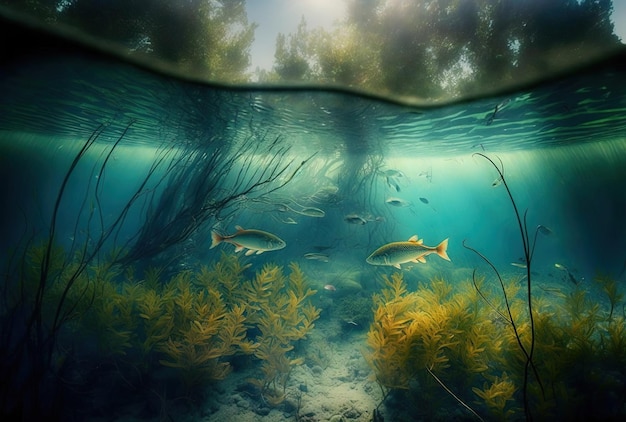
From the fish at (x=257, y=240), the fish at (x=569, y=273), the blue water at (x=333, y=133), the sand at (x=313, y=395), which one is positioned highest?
the blue water at (x=333, y=133)

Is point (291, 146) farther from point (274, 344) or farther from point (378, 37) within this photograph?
point (274, 344)

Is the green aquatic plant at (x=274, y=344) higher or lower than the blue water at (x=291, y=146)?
lower

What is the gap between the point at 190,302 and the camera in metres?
6.50

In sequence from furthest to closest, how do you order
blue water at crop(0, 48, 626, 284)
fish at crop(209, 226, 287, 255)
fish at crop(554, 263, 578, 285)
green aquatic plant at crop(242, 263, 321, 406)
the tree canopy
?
blue water at crop(0, 48, 626, 284)
fish at crop(554, 263, 578, 285)
green aquatic plant at crop(242, 263, 321, 406)
fish at crop(209, 226, 287, 255)
the tree canopy

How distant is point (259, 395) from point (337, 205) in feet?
35.5

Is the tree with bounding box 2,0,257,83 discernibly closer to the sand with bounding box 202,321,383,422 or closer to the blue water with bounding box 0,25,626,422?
the blue water with bounding box 0,25,626,422

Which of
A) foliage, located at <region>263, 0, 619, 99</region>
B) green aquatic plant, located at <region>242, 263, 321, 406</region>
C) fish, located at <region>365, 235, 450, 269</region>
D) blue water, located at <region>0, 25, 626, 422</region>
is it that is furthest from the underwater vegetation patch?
foliage, located at <region>263, 0, 619, 99</region>

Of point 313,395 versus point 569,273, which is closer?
point 313,395

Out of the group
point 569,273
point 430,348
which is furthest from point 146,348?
point 569,273

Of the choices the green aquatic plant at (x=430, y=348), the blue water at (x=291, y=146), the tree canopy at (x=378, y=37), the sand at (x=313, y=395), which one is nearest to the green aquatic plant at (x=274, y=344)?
the sand at (x=313, y=395)

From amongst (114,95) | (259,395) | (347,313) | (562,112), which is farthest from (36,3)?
(562,112)

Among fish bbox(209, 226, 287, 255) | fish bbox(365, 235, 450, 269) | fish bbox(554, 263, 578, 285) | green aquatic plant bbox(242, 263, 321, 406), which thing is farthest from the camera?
fish bbox(554, 263, 578, 285)

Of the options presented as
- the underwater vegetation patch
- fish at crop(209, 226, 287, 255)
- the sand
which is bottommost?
the sand

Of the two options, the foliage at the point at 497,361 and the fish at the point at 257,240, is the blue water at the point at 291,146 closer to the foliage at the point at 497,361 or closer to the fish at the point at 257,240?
the fish at the point at 257,240
